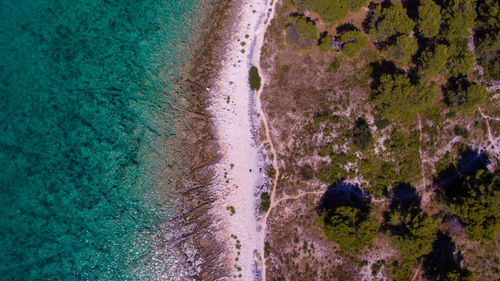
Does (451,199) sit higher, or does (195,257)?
(451,199)

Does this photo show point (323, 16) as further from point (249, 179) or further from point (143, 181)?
point (143, 181)

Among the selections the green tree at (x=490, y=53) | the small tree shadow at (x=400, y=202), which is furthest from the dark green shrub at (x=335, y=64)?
the green tree at (x=490, y=53)

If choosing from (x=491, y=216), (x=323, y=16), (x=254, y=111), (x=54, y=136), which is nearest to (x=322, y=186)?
(x=254, y=111)

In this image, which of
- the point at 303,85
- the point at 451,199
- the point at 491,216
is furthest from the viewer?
the point at 303,85

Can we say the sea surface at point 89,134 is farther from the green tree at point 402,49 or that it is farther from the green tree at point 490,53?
the green tree at point 490,53

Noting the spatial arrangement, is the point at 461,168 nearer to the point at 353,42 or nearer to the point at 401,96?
the point at 401,96

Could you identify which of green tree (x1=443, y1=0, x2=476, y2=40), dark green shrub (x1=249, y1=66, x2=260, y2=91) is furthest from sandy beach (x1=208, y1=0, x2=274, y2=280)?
green tree (x1=443, y1=0, x2=476, y2=40)

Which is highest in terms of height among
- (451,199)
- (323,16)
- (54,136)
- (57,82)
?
(323,16)
